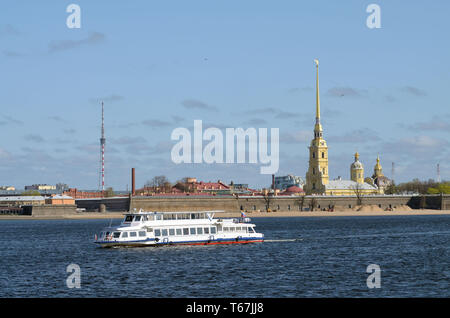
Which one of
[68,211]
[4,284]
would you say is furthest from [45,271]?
[68,211]

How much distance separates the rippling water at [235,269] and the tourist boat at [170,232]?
1303 millimetres

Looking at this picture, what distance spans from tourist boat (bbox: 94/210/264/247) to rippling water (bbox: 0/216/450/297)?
1303mm

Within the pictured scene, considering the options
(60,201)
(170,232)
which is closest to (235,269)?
(170,232)

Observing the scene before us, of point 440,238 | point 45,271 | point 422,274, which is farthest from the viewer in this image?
point 440,238

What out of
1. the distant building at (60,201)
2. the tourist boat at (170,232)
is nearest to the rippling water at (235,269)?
the tourist boat at (170,232)

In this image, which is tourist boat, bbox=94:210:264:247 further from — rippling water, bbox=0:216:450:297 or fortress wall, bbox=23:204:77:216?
fortress wall, bbox=23:204:77:216

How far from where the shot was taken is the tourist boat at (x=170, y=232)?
69125mm

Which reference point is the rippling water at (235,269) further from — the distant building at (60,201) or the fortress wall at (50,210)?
the distant building at (60,201)

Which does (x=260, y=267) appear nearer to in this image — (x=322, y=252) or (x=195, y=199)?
(x=322, y=252)

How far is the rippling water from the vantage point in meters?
39.4

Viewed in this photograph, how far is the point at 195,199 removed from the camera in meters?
194

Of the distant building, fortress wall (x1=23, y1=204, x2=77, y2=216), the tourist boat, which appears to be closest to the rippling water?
the tourist boat
